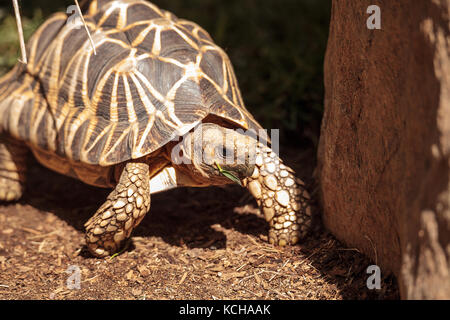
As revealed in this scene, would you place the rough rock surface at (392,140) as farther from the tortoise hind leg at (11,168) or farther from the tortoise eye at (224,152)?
the tortoise hind leg at (11,168)

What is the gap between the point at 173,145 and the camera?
298 centimetres

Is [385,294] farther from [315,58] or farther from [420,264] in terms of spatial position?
[315,58]

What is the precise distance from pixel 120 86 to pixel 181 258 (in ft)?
3.67

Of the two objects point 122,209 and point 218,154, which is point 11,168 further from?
point 218,154

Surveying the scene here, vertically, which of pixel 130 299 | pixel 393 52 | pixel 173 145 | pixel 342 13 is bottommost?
pixel 130 299

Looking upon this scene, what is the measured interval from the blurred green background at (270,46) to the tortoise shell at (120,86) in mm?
1288

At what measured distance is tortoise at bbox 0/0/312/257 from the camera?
2834 mm

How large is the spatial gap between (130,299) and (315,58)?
3.15 metres

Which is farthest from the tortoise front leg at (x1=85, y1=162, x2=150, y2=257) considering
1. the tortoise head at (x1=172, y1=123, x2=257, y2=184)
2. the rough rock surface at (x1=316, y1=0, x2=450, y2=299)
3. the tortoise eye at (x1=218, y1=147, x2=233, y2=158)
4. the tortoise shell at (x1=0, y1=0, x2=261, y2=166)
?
the rough rock surface at (x1=316, y1=0, x2=450, y2=299)

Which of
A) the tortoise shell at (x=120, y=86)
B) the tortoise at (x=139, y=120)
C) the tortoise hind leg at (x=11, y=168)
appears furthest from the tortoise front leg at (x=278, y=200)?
the tortoise hind leg at (x=11, y=168)

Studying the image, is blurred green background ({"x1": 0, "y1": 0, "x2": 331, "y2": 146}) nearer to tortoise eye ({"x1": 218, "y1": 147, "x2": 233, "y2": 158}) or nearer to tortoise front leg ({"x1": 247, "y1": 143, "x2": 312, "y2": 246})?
tortoise front leg ({"x1": 247, "y1": 143, "x2": 312, "y2": 246})

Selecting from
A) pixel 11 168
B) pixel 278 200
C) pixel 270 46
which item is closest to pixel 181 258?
pixel 278 200
